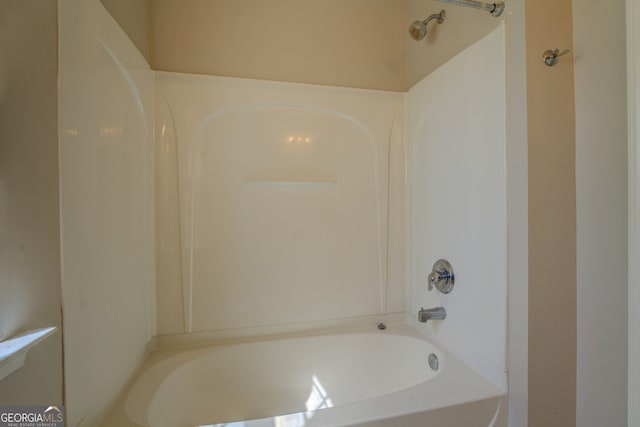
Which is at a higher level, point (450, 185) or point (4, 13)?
point (4, 13)

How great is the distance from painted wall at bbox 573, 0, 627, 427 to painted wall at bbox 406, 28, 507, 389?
0.75 ft

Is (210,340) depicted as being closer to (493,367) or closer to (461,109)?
(493,367)

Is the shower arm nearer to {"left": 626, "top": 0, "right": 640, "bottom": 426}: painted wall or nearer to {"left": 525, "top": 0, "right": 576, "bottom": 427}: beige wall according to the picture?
{"left": 525, "top": 0, "right": 576, "bottom": 427}: beige wall

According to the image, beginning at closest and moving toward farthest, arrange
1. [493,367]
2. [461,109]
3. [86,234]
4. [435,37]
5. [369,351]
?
1. [86,234]
2. [493,367]
3. [461,109]
4. [435,37]
5. [369,351]

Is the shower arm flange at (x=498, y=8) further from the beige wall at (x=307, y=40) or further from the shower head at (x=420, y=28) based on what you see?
the shower head at (x=420, y=28)

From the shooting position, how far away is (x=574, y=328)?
943mm

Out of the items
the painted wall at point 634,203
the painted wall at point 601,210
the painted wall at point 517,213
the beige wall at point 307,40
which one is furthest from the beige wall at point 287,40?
the painted wall at point 634,203

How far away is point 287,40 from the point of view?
4.95ft

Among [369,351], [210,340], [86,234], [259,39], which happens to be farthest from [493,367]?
[259,39]

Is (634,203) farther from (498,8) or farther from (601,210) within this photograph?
(498,8)

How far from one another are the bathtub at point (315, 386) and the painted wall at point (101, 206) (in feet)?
0.59

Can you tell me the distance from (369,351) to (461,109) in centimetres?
135

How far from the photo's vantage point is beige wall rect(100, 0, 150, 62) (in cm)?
103

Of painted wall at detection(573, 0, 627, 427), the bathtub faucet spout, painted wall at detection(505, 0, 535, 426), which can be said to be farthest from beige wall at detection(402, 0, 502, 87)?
the bathtub faucet spout
